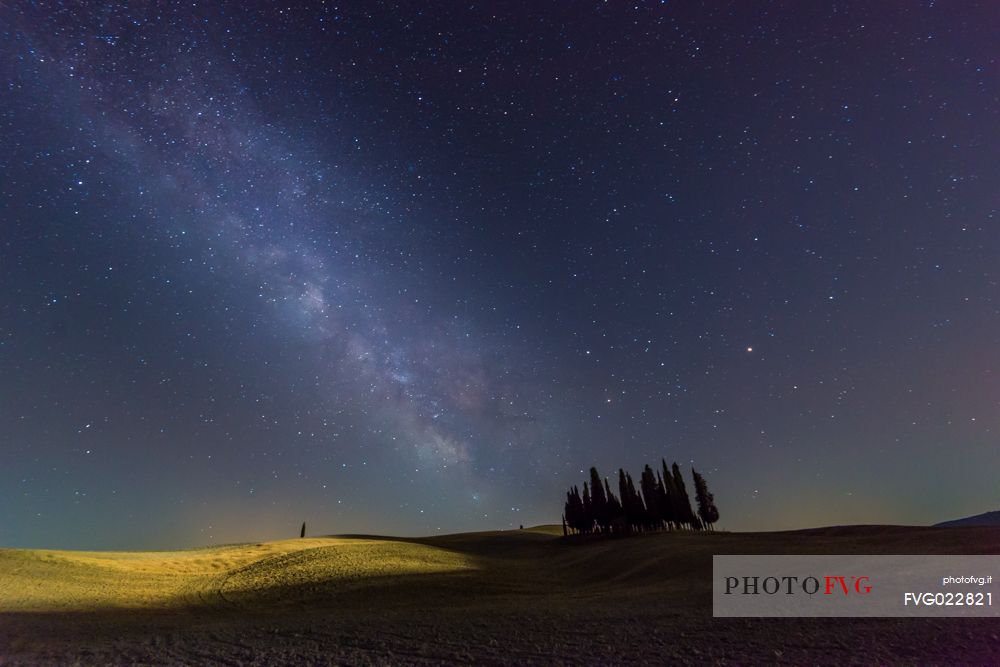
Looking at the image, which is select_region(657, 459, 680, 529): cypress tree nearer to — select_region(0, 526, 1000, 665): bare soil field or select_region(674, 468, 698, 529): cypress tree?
select_region(674, 468, 698, 529): cypress tree

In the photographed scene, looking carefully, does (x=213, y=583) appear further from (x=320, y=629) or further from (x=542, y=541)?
(x=542, y=541)

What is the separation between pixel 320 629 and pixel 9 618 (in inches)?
550

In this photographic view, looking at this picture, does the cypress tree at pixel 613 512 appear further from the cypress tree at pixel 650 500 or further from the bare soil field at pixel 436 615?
the bare soil field at pixel 436 615

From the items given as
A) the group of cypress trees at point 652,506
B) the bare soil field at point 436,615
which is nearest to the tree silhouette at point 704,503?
the group of cypress trees at point 652,506

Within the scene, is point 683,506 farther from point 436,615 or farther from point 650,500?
point 436,615

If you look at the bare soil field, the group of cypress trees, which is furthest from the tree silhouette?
the bare soil field

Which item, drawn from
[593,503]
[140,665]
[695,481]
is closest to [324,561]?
[140,665]

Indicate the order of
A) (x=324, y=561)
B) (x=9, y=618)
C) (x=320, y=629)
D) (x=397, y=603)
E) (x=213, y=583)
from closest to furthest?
(x=320, y=629) < (x=9, y=618) < (x=397, y=603) < (x=213, y=583) < (x=324, y=561)

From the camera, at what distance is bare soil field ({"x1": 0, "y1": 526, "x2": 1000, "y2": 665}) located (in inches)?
442

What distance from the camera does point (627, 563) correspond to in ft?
104

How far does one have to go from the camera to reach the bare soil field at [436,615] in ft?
36.8

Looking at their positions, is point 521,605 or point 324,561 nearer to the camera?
point 521,605

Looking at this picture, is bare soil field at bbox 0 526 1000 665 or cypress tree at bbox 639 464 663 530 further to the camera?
cypress tree at bbox 639 464 663 530

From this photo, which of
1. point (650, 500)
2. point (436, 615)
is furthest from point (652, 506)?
point (436, 615)
